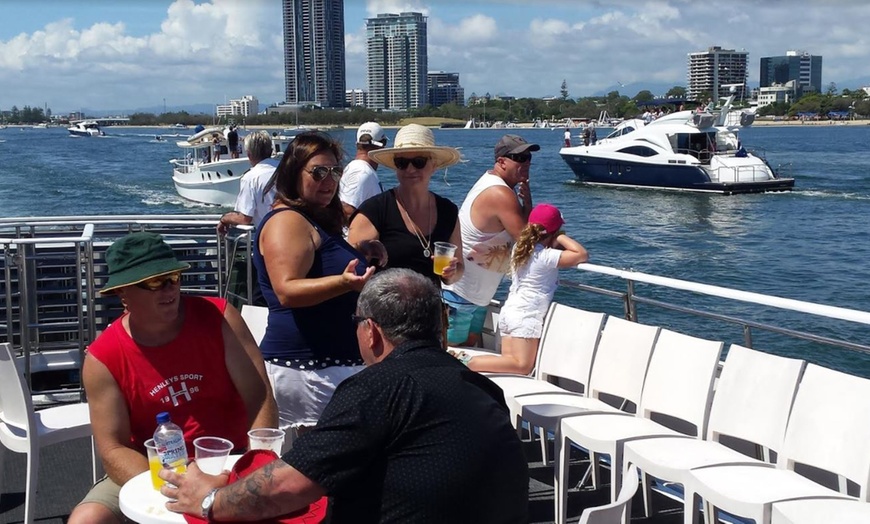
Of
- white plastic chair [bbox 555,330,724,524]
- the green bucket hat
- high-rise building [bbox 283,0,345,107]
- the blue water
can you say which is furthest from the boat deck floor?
high-rise building [bbox 283,0,345,107]

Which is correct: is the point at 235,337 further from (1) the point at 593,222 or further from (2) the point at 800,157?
(2) the point at 800,157

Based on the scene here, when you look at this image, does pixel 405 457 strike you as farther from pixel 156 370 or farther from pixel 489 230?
pixel 489 230

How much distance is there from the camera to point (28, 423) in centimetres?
334

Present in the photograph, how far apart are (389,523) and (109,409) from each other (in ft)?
3.55

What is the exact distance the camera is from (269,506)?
204cm

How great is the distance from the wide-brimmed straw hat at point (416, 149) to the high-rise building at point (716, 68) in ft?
403

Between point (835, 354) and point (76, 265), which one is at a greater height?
point (76, 265)

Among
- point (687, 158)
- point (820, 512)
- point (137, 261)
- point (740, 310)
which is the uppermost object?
point (137, 261)

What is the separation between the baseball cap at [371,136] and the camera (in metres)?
5.79

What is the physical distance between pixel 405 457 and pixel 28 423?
195 centimetres

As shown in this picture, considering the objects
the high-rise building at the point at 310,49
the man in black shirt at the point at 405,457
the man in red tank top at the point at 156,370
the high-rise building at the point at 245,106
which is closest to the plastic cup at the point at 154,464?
the man in red tank top at the point at 156,370

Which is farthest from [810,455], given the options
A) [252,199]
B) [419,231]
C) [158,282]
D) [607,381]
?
[252,199]

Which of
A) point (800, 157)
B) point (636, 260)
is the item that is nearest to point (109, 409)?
point (636, 260)

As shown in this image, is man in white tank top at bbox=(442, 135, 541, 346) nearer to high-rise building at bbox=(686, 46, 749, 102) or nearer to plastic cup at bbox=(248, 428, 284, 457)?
plastic cup at bbox=(248, 428, 284, 457)
